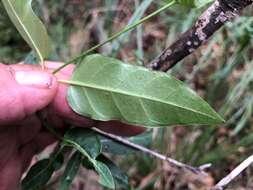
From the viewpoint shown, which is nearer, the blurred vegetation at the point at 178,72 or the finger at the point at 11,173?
the finger at the point at 11,173

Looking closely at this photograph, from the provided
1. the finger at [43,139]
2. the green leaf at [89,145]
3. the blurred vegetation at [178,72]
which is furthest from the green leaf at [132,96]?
the blurred vegetation at [178,72]

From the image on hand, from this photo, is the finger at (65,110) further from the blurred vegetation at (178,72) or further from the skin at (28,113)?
the blurred vegetation at (178,72)

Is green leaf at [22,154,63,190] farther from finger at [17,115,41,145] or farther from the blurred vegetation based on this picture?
the blurred vegetation

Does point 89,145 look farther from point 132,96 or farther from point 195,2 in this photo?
point 195,2

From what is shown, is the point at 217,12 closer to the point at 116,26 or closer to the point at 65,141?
the point at 65,141

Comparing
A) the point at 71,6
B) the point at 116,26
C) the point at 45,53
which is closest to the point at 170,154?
the point at 116,26
